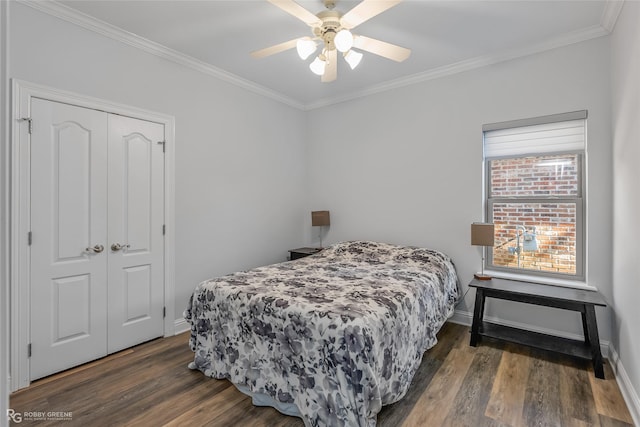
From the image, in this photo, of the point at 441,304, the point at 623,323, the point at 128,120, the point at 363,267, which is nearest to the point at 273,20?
the point at 128,120

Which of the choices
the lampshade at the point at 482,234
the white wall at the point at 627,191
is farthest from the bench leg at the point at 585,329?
the lampshade at the point at 482,234

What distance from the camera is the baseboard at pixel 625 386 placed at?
183 cm

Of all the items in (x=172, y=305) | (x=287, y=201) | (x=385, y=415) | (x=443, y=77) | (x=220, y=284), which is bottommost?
(x=385, y=415)

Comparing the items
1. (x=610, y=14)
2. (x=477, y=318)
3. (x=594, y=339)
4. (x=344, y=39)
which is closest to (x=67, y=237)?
(x=344, y=39)

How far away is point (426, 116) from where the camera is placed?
3652 mm

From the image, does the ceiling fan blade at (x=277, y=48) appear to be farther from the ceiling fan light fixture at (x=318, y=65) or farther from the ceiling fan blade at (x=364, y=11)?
the ceiling fan blade at (x=364, y=11)

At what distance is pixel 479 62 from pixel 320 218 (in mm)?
2616

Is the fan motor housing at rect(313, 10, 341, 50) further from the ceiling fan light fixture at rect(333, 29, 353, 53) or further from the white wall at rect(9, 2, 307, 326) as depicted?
the white wall at rect(9, 2, 307, 326)

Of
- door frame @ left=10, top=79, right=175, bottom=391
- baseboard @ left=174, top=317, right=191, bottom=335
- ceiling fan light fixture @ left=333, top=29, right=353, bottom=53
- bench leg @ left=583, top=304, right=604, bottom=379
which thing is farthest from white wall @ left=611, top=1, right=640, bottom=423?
door frame @ left=10, top=79, right=175, bottom=391

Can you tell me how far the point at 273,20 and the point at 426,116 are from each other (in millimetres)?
2023

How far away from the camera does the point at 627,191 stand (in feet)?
6.98

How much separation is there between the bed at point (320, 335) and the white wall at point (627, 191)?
47.6 inches

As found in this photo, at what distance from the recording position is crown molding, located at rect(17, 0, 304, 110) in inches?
92.7

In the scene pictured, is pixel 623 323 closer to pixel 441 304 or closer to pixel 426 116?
pixel 441 304
